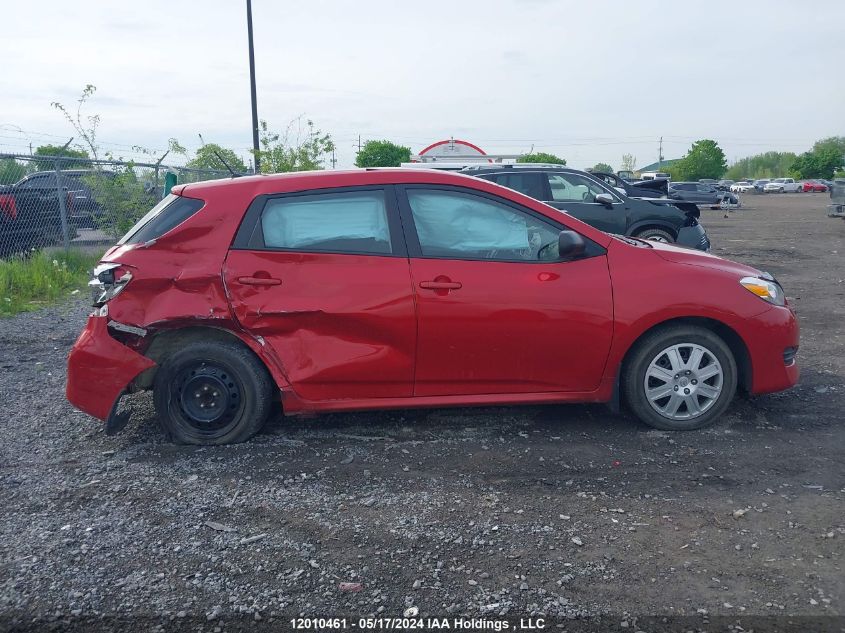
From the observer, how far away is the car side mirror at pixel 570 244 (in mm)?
4586

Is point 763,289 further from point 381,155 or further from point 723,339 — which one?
point 381,155

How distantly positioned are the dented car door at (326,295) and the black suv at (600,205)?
755cm

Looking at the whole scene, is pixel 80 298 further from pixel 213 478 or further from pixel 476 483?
pixel 476 483

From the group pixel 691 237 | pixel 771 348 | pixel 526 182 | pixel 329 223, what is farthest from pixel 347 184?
pixel 691 237

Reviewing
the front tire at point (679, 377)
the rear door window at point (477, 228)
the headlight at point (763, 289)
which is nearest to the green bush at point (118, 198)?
the rear door window at point (477, 228)

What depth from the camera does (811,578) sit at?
10.2 ft

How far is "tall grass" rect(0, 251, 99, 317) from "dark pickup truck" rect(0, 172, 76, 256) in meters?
0.29

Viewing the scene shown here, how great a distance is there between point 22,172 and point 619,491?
38.2ft

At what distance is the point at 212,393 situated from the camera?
4707mm

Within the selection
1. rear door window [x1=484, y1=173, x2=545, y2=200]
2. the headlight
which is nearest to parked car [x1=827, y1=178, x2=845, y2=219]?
rear door window [x1=484, y1=173, x2=545, y2=200]

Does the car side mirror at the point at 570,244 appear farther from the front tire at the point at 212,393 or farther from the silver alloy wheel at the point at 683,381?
the front tire at the point at 212,393

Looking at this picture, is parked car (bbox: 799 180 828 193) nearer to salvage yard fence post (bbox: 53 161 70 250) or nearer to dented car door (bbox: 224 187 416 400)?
salvage yard fence post (bbox: 53 161 70 250)

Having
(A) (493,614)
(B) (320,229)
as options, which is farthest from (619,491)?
(B) (320,229)

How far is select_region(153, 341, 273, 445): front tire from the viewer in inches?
182
